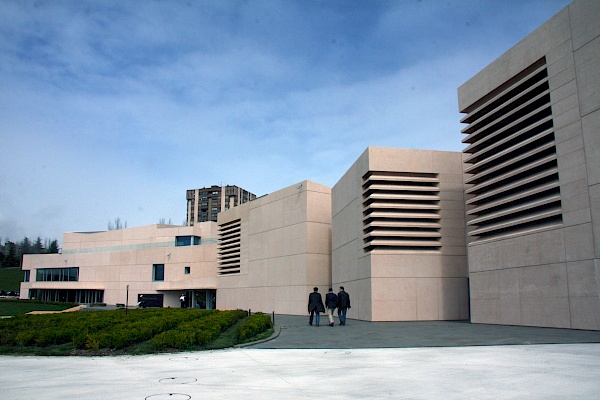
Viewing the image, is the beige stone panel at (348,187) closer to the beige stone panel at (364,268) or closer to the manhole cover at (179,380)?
the beige stone panel at (364,268)

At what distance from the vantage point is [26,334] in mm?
14984

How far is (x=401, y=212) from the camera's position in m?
26.6

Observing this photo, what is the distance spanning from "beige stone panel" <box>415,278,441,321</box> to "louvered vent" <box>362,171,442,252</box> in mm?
1814

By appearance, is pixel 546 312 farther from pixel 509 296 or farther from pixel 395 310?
pixel 395 310

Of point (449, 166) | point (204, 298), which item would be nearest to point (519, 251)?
point (449, 166)

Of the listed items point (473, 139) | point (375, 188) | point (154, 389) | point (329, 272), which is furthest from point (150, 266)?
point (154, 389)

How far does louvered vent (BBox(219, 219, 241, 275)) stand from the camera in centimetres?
4766

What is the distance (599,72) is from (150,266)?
54980 millimetres

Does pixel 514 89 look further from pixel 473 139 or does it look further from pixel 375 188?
pixel 375 188

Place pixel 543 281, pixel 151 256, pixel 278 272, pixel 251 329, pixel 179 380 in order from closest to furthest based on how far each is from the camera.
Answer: pixel 179 380, pixel 251 329, pixel 543 281, pixel 278 272, pixel 151 256

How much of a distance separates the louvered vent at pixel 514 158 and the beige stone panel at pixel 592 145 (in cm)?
159

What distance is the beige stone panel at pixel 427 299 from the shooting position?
83.1 ft

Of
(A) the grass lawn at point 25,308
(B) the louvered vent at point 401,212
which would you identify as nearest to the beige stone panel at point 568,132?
Result: (B) the louvered vent at point 401,212

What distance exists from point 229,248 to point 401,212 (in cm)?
2607
